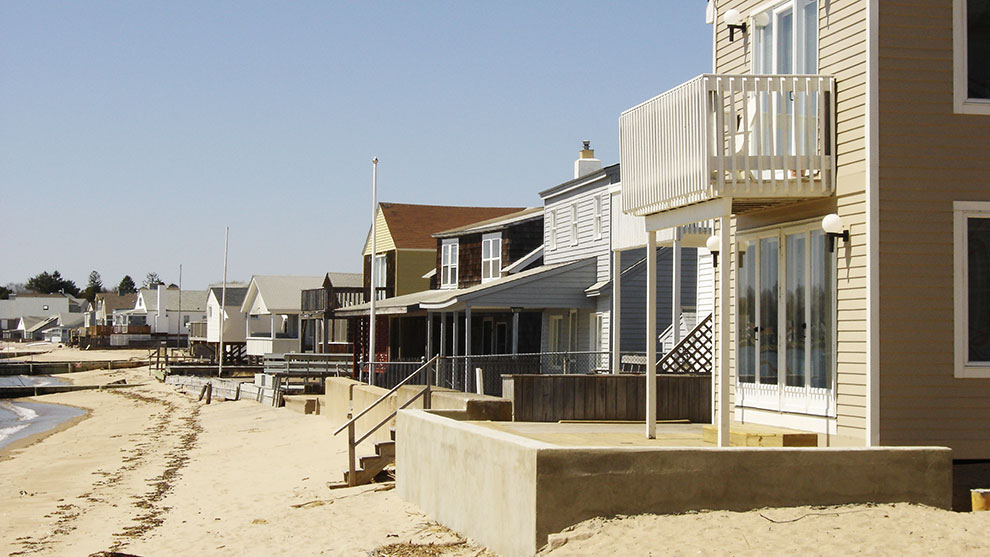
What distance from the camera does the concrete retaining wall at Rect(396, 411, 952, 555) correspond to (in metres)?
9.77

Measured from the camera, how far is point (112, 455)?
2772cm

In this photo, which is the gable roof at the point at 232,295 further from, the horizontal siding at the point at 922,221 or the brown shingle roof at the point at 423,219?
the horizontal siding at the point at 922,221

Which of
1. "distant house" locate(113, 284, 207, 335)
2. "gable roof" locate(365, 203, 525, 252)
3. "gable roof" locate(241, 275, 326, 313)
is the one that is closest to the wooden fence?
"gable roof" locate(365, 203, 525, 252)

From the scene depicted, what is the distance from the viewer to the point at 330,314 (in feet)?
150

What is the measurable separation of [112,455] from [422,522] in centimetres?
1696

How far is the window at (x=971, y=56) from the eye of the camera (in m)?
11.6

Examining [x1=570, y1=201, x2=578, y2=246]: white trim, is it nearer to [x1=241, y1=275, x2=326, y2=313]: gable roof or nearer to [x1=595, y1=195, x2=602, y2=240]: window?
[x1=595, y1=195, x2=602, y2=240]: window

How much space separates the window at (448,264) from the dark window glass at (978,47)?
97.7ft

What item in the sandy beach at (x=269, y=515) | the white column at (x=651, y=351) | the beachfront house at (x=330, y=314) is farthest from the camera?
the beachfront house at (x=330, y=314)

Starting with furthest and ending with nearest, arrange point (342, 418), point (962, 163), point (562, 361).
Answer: point (562, 361), point (342, 418), point (962, 163)

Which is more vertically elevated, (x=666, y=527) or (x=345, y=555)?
(x=666, y=527)

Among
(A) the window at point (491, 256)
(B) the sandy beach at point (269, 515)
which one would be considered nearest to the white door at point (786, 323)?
(B) the sandy beach at point (269, 515)

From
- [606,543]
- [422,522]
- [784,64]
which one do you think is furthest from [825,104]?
[422,522]

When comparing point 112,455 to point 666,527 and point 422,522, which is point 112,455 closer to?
point 422,522
